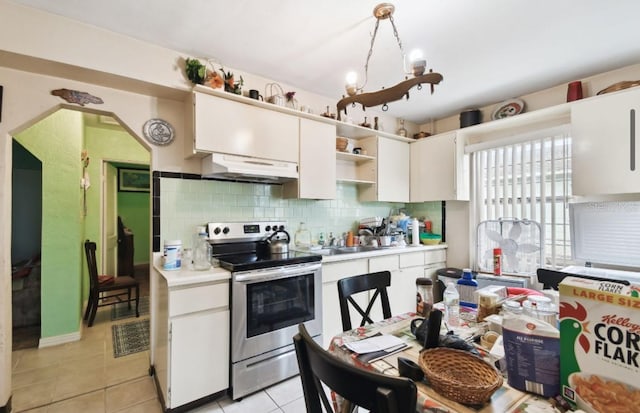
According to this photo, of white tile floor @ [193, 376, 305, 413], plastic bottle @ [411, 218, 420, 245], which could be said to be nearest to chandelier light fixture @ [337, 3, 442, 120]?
white tile floor @ [193, 376, 305, 413]

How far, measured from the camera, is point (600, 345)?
72cm

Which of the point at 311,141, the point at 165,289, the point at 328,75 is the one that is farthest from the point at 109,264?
the point at 328,75

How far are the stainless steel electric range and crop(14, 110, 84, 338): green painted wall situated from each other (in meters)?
1.68

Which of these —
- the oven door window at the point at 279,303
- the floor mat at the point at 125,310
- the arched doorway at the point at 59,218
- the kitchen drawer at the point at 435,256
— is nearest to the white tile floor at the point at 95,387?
the arched doorway at the point at 59,218

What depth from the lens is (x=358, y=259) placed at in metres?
2.74

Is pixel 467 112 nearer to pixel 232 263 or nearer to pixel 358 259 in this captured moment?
pixel 358 259

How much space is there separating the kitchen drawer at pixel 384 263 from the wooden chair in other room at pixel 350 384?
198cm

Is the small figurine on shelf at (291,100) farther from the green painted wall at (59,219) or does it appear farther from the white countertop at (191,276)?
the green painted wall at (59,219)

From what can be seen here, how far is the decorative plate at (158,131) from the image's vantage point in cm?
225

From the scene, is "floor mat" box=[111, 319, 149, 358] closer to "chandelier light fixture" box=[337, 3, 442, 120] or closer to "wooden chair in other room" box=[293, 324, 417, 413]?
"wooden chair in other room" box=[293, 324, 417, 413]

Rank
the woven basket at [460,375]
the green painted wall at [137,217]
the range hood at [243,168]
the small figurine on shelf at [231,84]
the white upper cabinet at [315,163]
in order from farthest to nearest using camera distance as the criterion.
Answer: the green painted wall at [137,217] < the white upper cabinet at [315,163] < the small figurine on shelf at [231,84] < the range hood at [243,168] < the woven basket at [460,375]

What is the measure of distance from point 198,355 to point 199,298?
37 centimetres

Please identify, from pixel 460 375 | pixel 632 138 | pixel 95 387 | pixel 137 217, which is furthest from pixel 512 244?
pixel 137 217

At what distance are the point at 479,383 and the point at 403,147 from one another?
3.02 metres
